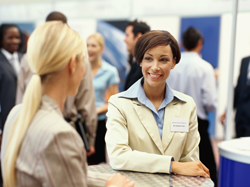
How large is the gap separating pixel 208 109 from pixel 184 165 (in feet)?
6.22

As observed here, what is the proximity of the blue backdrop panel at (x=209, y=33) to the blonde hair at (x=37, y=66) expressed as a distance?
5.19m

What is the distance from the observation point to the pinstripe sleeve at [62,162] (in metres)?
0.81

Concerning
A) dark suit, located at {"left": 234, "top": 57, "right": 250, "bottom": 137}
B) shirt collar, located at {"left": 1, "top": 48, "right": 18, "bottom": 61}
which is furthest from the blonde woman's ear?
shirt collar, located at {"left": 1, "top": 48, "right": 18, "bottom": 61}

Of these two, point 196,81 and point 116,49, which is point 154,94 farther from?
point 116,49

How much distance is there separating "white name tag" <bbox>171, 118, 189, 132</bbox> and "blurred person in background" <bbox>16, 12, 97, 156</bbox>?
1.10 metres

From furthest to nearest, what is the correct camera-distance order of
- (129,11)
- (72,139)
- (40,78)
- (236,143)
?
(129,11) < (236,143) < (40,78) < (72,139)

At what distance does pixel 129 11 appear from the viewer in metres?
6.05

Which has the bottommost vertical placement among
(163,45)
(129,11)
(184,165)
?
(184,165)

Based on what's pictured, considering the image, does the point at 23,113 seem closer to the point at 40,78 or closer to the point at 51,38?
the point at 40,78

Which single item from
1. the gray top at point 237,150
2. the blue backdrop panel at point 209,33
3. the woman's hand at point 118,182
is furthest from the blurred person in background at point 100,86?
the blue backdrop panel at point 209,33

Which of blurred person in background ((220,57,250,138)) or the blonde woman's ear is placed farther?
blurred person in background ((220,57,250,138))

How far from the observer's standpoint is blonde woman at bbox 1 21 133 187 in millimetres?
821

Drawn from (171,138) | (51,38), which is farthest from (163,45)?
(51,38)

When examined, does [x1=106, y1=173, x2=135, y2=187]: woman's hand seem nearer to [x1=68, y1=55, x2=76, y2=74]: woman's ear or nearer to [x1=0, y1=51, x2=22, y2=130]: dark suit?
[x1=68, y1=55, x2=76, y2=74]: woman's ear
